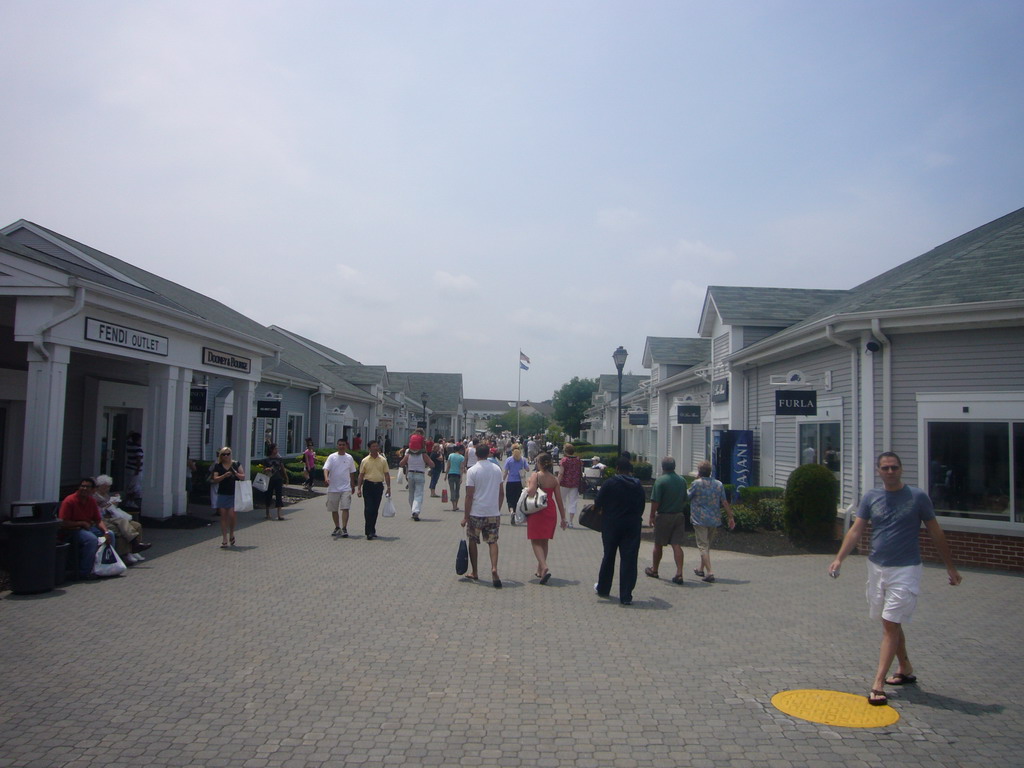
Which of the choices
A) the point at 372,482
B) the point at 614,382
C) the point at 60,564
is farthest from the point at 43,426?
the point at 614,382

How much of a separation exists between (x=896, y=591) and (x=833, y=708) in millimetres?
987

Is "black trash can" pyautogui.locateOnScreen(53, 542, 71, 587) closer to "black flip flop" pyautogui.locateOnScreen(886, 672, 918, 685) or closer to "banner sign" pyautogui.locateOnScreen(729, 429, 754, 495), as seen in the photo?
"black flip flop" pyautogui.locateOnScreen(886, 672, 918, 685)

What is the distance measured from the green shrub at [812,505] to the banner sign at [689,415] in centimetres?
1094

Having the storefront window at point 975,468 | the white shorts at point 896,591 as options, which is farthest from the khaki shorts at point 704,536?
the white shorts at point 896,591

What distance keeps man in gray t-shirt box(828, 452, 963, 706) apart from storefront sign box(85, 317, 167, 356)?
35.1 ft

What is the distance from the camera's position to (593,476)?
22.3 metres

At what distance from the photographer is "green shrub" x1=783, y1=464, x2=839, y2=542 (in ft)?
43.2

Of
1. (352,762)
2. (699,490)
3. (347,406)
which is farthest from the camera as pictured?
(347,406)

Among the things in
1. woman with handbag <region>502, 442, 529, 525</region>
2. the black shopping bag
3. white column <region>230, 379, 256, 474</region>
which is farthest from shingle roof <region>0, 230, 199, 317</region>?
the black shopping bag

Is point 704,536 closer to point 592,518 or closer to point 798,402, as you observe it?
point 592,518

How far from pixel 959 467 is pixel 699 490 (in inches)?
175

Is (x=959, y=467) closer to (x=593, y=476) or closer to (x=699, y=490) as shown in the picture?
(x=699, y=490)

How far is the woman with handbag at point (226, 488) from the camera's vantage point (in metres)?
12.1

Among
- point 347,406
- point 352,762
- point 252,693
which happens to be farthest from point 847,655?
point 347,406
